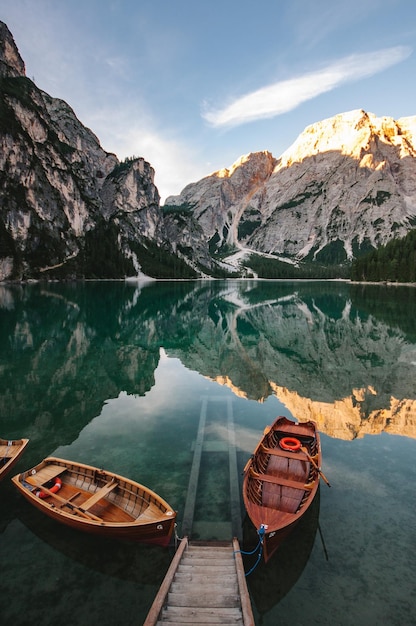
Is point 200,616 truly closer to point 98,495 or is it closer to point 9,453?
point 98,495

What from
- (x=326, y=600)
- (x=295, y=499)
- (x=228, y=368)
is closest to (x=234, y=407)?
(x=228, y=368)

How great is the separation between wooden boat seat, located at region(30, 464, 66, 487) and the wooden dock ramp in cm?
617

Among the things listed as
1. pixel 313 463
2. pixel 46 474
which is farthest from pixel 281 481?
pixel 46 474

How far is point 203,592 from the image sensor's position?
8.52 metres

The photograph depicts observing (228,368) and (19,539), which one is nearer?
(19,539)

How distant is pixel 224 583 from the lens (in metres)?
8.84

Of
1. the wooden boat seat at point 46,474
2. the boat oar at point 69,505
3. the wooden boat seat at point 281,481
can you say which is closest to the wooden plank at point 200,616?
the boat oar at point 69,505

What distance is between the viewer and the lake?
9.79 meters

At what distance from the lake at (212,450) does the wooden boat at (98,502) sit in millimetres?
1014

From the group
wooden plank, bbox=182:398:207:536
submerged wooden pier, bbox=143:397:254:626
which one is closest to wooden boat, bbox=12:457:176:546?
submerged wooden pier, bbox=143:397:254:626

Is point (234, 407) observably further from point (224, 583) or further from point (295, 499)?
point (224, 583)

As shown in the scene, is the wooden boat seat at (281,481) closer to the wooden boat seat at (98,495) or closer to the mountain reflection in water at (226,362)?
the wooden boat seat at (98,495)

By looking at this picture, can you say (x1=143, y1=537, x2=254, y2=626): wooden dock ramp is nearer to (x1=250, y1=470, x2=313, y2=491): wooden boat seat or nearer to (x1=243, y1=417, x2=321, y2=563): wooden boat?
Result: (x1=243, y1=417, x2=321, y2=563): wooden boat

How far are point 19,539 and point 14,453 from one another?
424 centimetres
